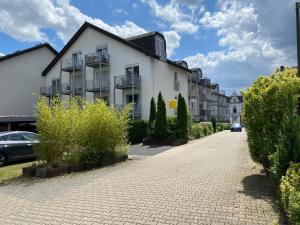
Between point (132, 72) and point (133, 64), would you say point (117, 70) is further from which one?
point (132, 72)

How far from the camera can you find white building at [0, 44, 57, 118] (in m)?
30.5

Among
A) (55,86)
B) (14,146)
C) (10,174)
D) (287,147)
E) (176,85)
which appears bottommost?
(10,174)

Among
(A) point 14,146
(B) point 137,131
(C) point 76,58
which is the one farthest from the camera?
(C) point 76,58

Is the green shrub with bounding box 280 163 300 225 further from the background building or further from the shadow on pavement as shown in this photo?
the background building

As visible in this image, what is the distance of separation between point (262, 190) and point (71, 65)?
90.0ft

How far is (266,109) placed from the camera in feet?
26.4

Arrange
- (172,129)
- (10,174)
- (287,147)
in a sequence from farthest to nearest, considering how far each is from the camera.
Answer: (172,129) < (10,174) < (287,147)

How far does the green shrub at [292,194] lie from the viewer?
3846 mm

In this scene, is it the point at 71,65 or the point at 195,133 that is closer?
the point at 195,133

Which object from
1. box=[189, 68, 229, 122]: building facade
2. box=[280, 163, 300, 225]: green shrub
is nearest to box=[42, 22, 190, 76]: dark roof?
box=[189, 68, 229, 122]: building facade

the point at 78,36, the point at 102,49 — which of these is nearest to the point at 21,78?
the point at 78,36

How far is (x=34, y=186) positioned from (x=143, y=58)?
20056mm

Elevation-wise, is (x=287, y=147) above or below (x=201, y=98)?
below

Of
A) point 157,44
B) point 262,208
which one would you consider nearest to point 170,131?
point 157,44
